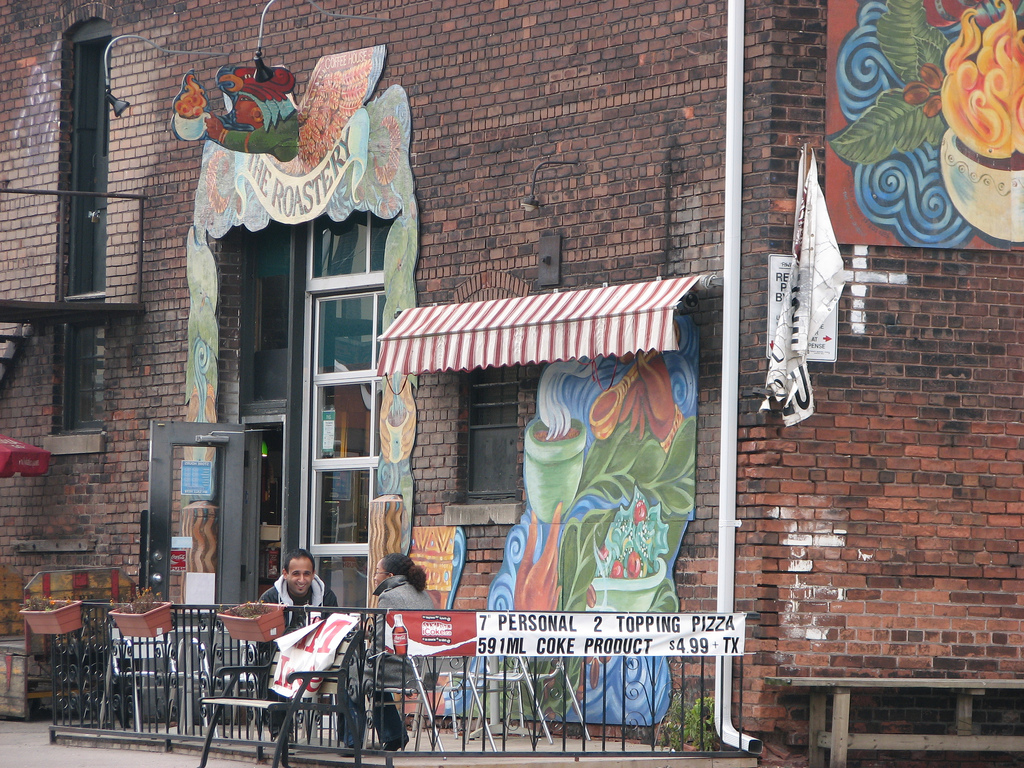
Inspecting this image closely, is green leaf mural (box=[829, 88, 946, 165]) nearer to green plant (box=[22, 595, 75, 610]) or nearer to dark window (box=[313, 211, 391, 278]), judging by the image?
dark window (box=[313, 211, 391, 278])

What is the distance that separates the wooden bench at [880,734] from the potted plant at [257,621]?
3.22 m

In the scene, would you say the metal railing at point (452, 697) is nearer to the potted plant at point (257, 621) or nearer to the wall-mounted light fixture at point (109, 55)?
the potted plant at point (257, 621)

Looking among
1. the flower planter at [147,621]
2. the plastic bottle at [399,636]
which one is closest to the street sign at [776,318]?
the plastic bottle at [399,636]

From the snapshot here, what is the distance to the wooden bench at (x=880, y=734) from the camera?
10047 mm

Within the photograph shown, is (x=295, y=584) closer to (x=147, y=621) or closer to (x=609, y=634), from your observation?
(x=147, y=621)

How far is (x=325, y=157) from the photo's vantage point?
1371 centimetres

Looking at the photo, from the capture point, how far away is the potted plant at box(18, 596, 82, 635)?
11.6m

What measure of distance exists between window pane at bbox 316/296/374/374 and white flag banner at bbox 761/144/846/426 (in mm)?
4414

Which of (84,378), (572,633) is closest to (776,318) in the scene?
(572,633)

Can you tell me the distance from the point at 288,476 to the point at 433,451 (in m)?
1.86

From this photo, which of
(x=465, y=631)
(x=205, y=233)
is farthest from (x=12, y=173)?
(x=465, y=631)

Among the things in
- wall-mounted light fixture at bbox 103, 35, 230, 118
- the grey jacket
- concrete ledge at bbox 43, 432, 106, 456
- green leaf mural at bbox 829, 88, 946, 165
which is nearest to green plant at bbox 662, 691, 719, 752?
the grey jacket

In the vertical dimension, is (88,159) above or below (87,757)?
above

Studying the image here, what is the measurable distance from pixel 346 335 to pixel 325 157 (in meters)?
1.59
